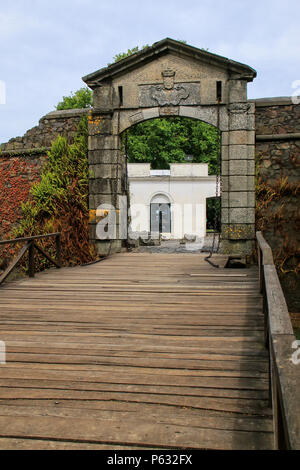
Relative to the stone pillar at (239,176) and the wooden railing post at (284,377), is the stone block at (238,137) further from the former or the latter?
the wooden railing post at (284,377)

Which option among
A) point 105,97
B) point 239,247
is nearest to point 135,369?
point 239,247

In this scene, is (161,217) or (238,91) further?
(161,217)

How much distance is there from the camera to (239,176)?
27.0 feet

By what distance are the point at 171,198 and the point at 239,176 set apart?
1338cm

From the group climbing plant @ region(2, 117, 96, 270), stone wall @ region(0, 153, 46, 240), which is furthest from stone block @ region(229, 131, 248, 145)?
stone wall @ region(0, 153, 46, 240)

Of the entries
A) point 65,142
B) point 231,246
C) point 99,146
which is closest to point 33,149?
point 65,142

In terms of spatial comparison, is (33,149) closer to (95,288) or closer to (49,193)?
(49,193)

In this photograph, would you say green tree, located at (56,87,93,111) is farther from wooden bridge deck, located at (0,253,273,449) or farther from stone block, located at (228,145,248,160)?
wooden bridge deck, located at (0,253,273,449)

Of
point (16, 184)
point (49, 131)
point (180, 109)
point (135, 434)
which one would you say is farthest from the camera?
point (16, 184)

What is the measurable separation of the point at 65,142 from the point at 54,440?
25.3 ft

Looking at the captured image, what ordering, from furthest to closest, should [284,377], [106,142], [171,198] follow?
[171,198]
[106,142]
[284,377]

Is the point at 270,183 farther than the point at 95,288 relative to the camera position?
Yes

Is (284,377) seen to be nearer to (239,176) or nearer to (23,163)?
(239,176)
